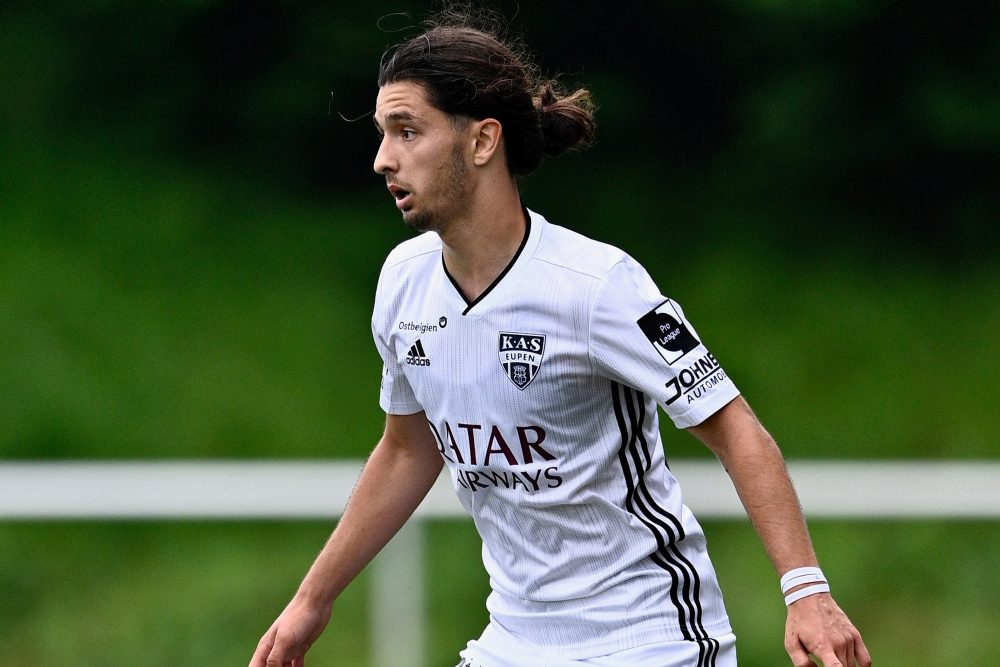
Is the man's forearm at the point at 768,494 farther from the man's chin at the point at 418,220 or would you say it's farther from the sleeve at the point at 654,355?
the man's chin at the point at 418,220

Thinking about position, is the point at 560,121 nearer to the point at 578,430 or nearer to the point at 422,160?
the point at 422,160

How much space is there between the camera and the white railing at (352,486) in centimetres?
572

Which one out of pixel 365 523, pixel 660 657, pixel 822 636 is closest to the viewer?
pixel 822 636

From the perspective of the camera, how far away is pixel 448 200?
3.07m

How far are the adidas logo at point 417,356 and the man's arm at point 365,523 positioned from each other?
221 millimetres

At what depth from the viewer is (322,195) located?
10.2m

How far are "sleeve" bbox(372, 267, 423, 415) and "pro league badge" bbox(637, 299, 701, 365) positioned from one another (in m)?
0.58

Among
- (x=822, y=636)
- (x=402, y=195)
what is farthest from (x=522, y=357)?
(x=822, y=636)

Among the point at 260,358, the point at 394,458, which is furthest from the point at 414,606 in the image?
the point at 260,358

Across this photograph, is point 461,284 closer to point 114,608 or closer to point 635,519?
point 635,519

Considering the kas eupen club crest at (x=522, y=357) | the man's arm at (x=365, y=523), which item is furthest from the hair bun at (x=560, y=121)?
the man's arm at (x=365, y=523)

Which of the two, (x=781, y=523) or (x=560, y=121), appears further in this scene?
(x=560, y=121)

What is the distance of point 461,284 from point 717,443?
60 cm

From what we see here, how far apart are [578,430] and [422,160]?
609 millimetres
